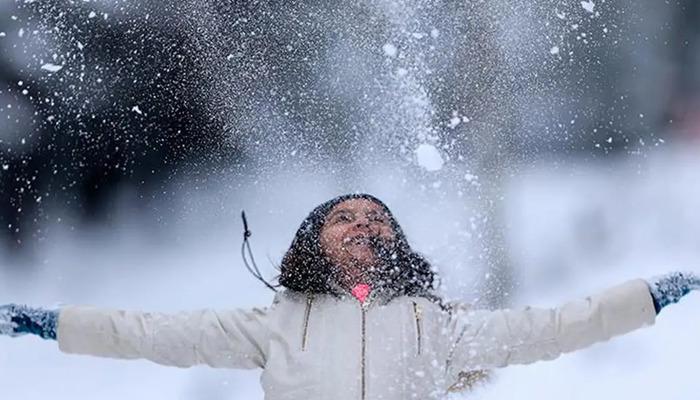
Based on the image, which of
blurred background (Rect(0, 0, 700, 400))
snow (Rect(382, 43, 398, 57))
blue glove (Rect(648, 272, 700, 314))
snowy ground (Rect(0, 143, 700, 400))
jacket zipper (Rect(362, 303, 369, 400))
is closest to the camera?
jacket zipper (Rect(362, 303, 369, 400))

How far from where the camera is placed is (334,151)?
3.13 meters

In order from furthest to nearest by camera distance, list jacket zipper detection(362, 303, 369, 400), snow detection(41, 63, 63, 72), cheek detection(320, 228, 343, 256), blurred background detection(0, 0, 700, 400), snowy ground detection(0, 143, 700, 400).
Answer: snow detection(41, 63, 63, 72) → blurred background detection(0, 0, 700, 400) → snowy ground detection(0, 143, 700, 400) → cheek detection(320, 228, 343, 256) → jacket zipper detection(362, 303, 369, 400)

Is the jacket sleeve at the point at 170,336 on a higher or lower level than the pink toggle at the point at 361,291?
lower

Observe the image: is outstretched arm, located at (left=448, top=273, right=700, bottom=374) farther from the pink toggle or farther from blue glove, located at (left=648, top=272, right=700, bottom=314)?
the pink toggle

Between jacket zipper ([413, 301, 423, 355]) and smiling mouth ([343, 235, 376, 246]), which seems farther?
smiling mouth ([343, 235, 376, 246])

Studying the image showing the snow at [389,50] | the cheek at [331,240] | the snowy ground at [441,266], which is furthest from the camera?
the snow at [389,50]

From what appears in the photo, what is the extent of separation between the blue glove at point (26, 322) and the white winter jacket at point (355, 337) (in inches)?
1.0

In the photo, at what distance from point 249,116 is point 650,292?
1660 mm

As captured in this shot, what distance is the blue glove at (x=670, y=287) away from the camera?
6.46ft

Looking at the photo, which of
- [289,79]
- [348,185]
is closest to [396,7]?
[289,79]

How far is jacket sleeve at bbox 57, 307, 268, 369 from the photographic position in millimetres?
1927

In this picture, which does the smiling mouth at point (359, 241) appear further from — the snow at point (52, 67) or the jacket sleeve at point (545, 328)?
the snow at point (52, 67)

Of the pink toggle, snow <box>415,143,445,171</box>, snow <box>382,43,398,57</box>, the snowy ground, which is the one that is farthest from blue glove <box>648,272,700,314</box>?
snow <box>382,43,398,57</box>

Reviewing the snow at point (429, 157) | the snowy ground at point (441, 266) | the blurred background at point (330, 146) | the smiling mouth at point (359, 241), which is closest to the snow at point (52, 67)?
the blurred background at point (330, 146)
